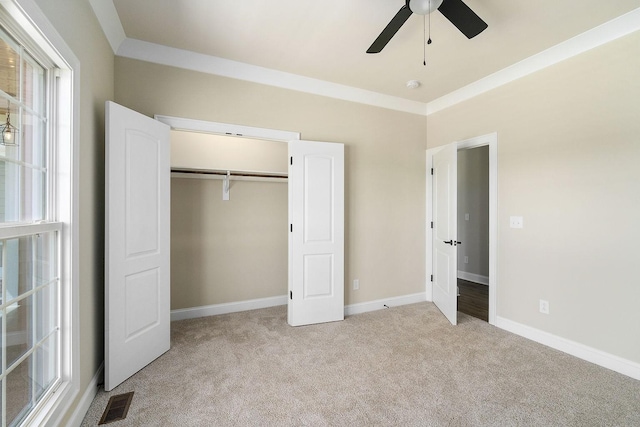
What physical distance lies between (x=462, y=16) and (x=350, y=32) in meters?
0.93

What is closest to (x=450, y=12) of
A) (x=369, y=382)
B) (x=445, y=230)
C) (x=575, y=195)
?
(x=575, y=195)

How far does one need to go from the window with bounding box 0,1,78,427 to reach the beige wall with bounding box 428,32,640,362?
369cm

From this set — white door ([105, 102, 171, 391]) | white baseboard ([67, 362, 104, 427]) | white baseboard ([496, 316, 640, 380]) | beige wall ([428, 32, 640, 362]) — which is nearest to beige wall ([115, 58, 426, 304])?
white door ([105, 102, 171, 391])

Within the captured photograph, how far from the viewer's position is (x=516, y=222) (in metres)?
2.91

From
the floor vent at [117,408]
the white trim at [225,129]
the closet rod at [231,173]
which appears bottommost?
the floor vent at [117,408]

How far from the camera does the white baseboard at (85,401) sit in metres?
1.58

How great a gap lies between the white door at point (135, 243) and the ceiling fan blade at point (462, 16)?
7.60 feet

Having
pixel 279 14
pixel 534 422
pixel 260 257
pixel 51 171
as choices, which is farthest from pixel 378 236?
pixel 51 171

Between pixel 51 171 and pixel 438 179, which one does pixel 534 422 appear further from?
pixel 51 171

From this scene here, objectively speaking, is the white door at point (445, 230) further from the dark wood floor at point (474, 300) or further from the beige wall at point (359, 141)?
the dark wood floor at point (474, 300)

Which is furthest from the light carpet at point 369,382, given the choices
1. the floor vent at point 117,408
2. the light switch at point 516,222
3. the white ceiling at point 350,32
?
the white ceiling at point 350,32

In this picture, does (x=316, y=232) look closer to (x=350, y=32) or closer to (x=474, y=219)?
(x=350, y=32)

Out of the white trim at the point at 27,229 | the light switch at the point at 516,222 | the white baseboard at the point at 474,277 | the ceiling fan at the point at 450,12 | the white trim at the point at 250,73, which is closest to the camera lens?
the white trim at the point at 27,229

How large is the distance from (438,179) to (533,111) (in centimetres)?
120
